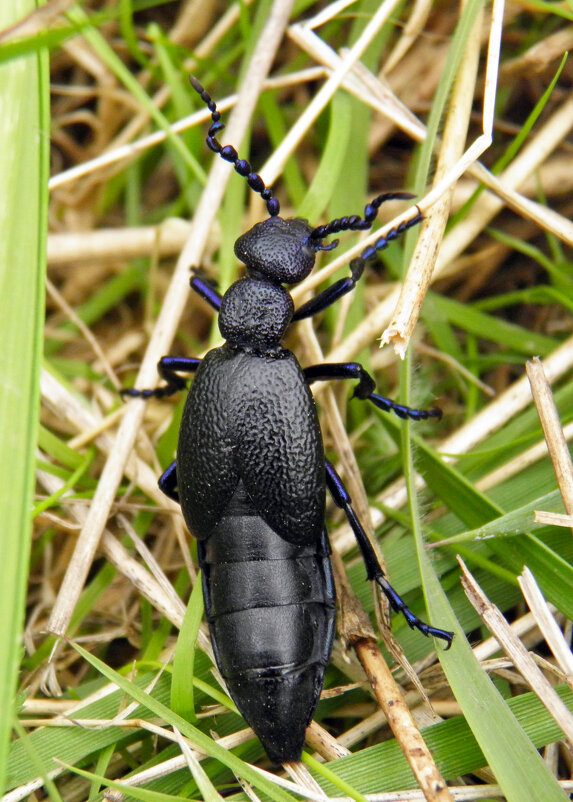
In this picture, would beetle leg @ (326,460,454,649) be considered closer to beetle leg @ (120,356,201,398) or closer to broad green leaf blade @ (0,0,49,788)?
beetle leg @ (120,356,201,398)

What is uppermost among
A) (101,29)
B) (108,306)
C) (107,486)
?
(101,29)

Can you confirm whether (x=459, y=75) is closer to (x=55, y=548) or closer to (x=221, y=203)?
(x=221, y=203)

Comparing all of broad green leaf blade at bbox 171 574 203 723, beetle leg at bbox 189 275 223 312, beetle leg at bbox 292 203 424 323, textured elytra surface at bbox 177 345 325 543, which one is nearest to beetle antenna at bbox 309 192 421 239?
beetle leg at bbox 292 203 424 323

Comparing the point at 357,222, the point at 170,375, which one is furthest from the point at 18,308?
the point at 357,222

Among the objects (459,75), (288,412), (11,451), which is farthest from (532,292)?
(11,451)

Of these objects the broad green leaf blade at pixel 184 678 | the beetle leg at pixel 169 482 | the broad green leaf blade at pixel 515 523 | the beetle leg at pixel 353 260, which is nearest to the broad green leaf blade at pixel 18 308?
the broad green leaf blade at pixel 184 678

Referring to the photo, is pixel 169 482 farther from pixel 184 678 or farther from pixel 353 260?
pixel 353 260
